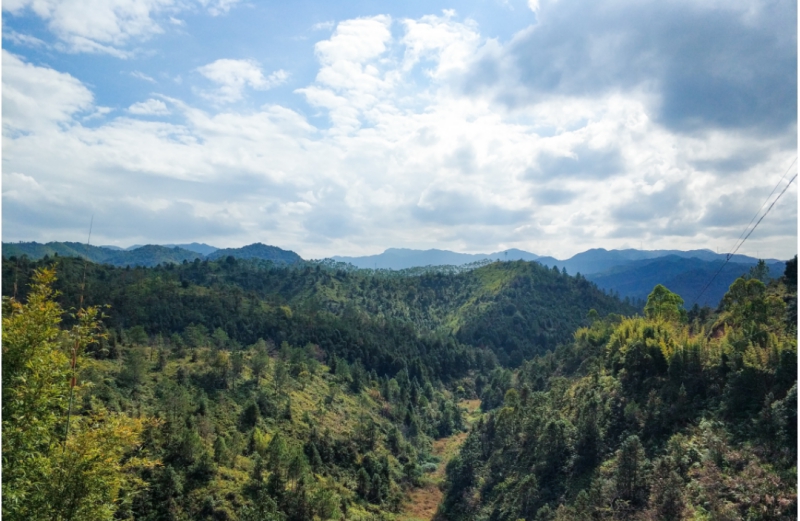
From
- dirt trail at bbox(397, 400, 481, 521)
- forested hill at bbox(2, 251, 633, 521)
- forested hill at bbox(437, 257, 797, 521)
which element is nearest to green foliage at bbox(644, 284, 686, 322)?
forested hill at bbox(437, 257, 797, 521)

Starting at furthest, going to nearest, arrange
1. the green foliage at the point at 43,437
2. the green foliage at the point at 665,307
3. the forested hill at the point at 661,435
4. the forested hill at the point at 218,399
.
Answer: the green foliage at the point at 665,307, the forested hill at the point at 661,435, the forested hill at the point at 218,399, the green foliage at the point at 43,437

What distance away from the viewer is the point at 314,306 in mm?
149000

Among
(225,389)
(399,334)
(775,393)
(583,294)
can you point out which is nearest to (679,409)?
(775,393)

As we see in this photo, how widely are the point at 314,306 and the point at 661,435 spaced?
123930 millimetres

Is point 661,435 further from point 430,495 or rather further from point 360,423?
point 360,423

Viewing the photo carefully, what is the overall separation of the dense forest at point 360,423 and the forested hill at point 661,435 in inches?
5.8

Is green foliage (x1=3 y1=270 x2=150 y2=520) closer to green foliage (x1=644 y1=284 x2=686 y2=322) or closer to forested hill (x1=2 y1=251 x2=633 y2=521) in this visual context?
forested hill (x1=2 y1=251 x2=633 y2=521)

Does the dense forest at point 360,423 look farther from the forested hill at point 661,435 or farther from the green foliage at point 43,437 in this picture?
the forested hill at point 661,435

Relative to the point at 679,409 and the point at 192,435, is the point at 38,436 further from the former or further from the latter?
the point at 679,409

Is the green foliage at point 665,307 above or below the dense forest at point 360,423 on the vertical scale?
above

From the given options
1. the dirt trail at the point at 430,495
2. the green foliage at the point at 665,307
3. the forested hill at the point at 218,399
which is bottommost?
the dirt trail at the point at 430,495

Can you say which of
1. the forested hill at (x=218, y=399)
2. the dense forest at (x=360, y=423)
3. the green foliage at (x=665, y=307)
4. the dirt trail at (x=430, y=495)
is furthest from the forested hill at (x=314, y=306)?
the green foliage at (x=665, y=307)

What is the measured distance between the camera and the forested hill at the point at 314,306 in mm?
99375

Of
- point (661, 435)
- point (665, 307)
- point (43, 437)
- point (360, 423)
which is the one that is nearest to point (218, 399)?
point (360, 423)
